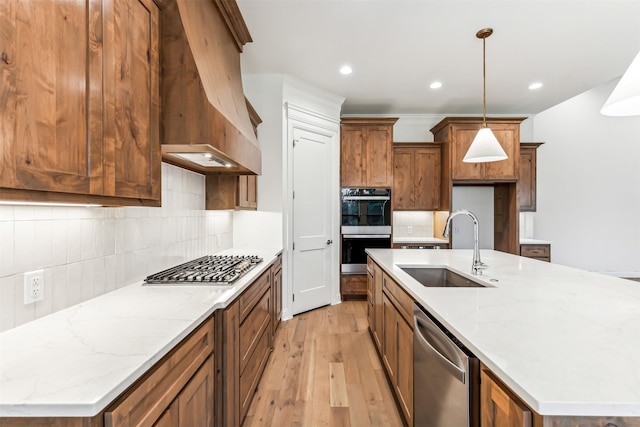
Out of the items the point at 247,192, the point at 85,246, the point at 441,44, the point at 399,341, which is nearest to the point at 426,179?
the point at 441,44

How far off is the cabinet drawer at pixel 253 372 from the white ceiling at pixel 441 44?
268 cm

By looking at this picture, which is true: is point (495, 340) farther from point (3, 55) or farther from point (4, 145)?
point (3, 55)

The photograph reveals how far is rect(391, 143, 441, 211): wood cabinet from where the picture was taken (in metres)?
4.73

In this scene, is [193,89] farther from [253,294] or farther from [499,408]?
[499,408]

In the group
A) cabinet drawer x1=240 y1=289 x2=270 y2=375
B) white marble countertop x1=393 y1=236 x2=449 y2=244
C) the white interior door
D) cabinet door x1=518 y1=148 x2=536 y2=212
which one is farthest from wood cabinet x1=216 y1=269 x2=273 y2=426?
cabinet door x1=518 y1=148 x2=536 y2=212

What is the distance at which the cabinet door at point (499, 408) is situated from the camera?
706 mm

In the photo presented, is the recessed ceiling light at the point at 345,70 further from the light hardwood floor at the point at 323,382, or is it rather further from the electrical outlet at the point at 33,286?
the electrical outlet at the point at 33,286

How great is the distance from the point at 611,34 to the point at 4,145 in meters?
Answer: 4.43

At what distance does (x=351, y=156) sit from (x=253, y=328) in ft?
9.90

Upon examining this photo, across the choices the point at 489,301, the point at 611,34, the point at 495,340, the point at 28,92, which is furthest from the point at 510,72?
the point at 28,92

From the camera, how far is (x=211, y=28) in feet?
6.26

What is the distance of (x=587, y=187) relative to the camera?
528cm

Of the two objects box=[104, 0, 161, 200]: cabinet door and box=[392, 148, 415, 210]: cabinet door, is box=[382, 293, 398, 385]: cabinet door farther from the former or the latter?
box=[392, 148, 415, 210]: cabinet door

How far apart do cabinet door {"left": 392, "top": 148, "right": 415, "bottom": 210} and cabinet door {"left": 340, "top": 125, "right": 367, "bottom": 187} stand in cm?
68
